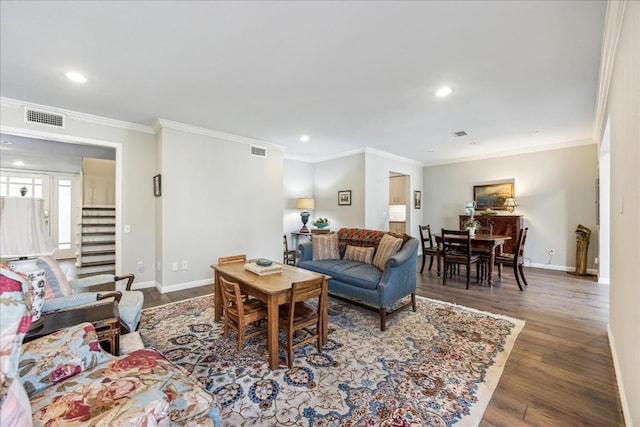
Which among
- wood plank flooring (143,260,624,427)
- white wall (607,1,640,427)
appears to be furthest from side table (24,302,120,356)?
white wall (607,1,640,427)

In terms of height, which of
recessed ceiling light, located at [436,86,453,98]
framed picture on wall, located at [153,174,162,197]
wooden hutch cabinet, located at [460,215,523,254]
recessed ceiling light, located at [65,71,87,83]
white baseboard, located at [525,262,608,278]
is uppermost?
recessed ceiling light, located at [436,86,453,98]

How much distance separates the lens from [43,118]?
3383mm

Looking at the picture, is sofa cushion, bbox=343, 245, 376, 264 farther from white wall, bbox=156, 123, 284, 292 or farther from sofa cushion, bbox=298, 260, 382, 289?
white wall, bbox=156, 123, 284, 292

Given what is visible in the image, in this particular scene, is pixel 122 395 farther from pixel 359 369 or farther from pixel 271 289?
pixel 359 369

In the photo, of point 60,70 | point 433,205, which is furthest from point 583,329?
point 60,70

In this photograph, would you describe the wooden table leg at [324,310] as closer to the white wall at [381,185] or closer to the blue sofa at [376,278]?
the blue sofa at [376,278]

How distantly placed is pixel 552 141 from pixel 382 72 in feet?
15.2

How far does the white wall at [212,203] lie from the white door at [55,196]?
16.3ft

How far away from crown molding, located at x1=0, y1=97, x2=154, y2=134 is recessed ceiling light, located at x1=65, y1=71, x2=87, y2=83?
1.15 metres

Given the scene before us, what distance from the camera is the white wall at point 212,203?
157 inches

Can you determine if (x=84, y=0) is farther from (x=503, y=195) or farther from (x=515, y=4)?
(x=503, y=195)

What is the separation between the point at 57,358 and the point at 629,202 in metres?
2.98

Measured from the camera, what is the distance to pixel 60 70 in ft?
8.30

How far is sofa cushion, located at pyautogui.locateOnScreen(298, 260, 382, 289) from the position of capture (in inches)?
113
